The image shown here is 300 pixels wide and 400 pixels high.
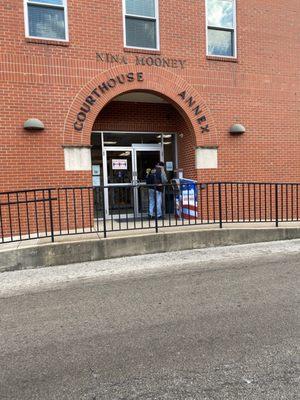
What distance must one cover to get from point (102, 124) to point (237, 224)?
4679 mm

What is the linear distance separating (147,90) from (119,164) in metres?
2.37

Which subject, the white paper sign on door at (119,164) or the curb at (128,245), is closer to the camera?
the curb at (128,245)

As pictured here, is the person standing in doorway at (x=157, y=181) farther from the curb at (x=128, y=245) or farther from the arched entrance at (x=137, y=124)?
the curb at (x=128, y=245)

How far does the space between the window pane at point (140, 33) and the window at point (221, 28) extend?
165 cm

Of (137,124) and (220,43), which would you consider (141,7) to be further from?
(137,124)

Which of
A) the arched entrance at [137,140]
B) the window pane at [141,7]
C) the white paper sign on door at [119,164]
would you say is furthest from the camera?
the white paper sign on door at [119,164]

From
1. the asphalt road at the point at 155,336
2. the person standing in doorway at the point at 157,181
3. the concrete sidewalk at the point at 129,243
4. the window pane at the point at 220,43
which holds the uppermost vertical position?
the window pane at the point at 220,43

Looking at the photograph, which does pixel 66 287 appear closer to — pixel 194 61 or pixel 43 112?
pixel 43 112

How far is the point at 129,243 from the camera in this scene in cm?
736

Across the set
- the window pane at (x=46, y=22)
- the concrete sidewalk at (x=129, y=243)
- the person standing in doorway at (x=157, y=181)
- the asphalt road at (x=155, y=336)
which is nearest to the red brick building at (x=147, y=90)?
the window pane at (x=46, y=22)

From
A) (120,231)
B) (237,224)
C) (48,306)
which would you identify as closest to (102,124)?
(120,231)

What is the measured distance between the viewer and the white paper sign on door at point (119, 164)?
1080 centimetres

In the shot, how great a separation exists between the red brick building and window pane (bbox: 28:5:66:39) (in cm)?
2

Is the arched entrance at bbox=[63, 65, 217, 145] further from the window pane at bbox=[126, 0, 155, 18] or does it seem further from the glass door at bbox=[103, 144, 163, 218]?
the glass door at bbox=[103, 144, 163, 218]
